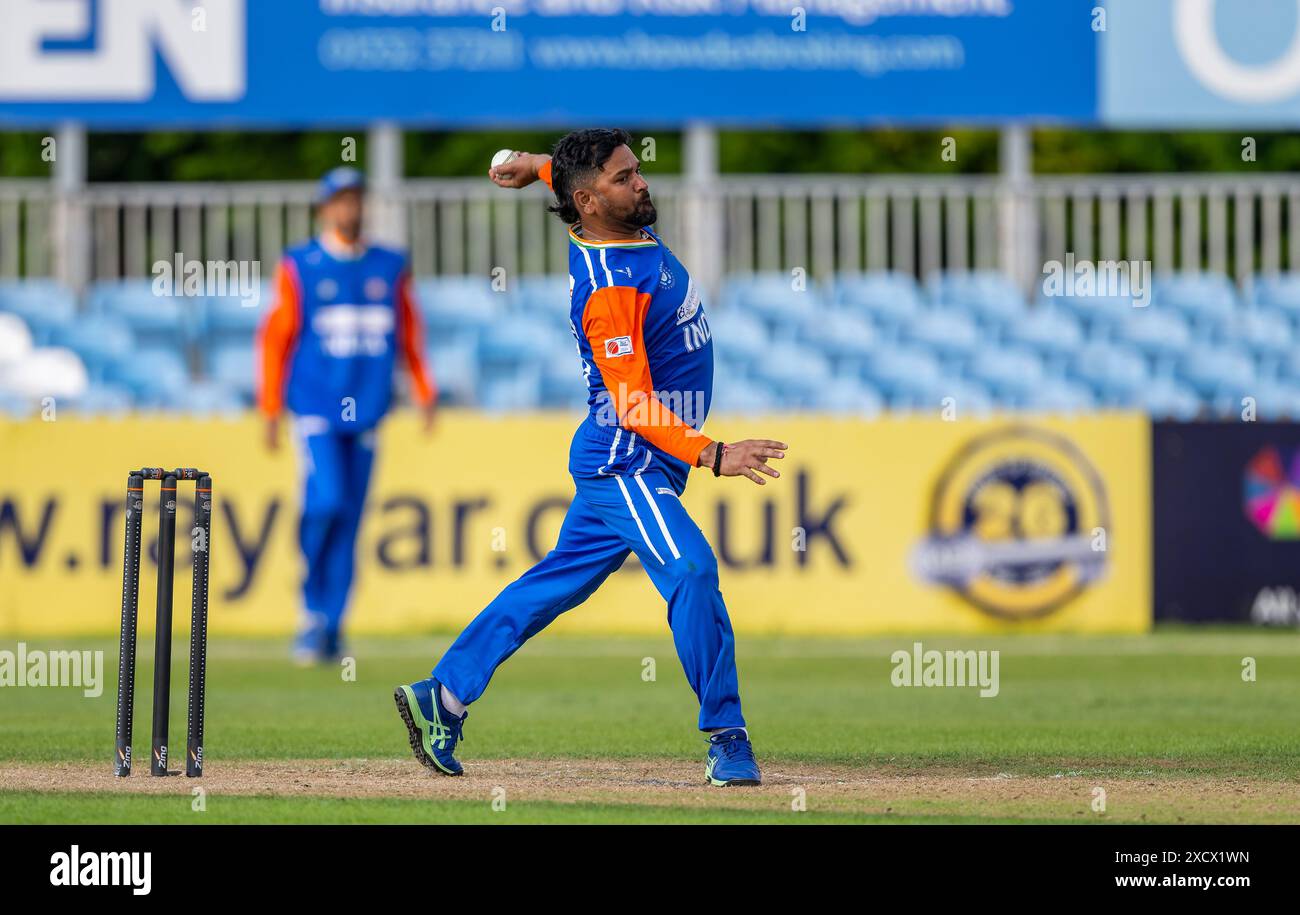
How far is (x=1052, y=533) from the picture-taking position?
14961 mm

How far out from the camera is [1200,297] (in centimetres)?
1867

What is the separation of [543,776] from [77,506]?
7.84m

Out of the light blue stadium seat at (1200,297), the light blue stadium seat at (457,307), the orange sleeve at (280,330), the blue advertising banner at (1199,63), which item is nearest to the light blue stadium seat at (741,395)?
the light blue stadium seat at (457,307)

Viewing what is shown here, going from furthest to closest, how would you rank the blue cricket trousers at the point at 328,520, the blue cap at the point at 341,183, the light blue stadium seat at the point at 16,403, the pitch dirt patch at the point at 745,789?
the light blue stadium seat at the point at 16,403 < the blue cap at the point at 341,183 < the blue cricket trousers at the point at 328,520 < the pitch dirt patch at the point at 745,789

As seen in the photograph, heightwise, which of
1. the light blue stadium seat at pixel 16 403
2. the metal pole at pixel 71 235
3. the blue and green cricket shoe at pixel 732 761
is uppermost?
the metal pole at pixel 71 235

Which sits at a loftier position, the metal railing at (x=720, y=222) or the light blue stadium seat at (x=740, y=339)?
the metal railing at (x=720, y=222)

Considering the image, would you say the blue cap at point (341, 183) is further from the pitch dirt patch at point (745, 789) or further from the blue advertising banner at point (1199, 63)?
the blue advertising banner at point (1199, 63)

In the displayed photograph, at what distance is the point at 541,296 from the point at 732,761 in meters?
11.4

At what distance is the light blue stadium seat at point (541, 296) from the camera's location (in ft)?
60.7

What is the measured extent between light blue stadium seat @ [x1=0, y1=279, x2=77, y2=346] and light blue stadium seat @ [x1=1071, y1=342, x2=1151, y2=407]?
8.31m

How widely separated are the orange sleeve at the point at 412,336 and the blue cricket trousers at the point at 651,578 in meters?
5.96

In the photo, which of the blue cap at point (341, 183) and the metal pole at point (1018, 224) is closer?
the blue cap at point (341, 183)

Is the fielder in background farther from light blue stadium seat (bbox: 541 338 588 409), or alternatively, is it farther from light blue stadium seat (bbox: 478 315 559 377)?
light blue stadium seat (bbox: 478 315 559 377)

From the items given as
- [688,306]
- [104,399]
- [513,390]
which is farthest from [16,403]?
[688,306]
